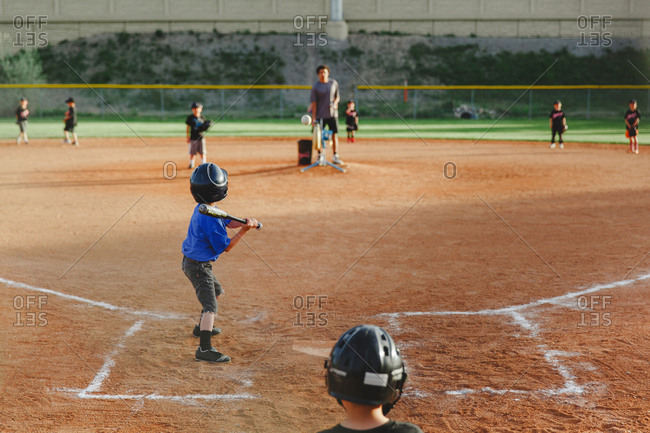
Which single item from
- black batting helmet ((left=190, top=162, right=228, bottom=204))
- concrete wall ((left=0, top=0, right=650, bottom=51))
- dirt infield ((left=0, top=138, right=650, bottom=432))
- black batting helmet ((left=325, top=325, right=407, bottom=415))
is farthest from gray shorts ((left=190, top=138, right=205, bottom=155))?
concrete wall ((left=0, top=0, right=650, bottom=51))

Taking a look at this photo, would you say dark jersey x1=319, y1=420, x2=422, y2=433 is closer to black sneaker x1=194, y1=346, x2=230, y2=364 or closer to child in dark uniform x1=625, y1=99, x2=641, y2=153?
black sneaker x1=194, y1=346, x2=230, y2=364

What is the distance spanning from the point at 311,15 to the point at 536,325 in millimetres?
54542

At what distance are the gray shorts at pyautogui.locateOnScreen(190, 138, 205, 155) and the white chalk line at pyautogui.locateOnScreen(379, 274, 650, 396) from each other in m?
11.9

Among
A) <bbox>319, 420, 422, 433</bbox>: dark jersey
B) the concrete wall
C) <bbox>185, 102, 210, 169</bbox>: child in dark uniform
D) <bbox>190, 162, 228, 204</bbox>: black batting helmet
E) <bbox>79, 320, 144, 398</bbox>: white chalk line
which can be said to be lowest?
<bbox>79, 320, 144, 398</bbox>: white chalk line

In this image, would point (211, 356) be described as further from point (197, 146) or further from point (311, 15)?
point (311, 15)

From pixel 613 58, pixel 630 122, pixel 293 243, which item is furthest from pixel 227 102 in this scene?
pixel 293 243

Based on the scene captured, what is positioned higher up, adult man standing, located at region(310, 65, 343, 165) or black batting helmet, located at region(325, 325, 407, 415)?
adult man standing, located at region(310, 65, 343, 165)

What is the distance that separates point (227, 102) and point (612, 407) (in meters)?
52.2

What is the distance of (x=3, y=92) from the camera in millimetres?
48125

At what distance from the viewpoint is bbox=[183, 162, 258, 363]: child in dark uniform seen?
209 inches

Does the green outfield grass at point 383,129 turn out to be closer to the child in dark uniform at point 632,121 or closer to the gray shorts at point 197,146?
the child in dark uniform at point 632,121

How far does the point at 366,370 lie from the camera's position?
7.50 feet

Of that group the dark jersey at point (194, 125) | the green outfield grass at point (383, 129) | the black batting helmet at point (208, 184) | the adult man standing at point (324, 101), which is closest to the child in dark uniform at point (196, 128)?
the dark jersey at point (194, 125)

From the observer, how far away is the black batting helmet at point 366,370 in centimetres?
229
